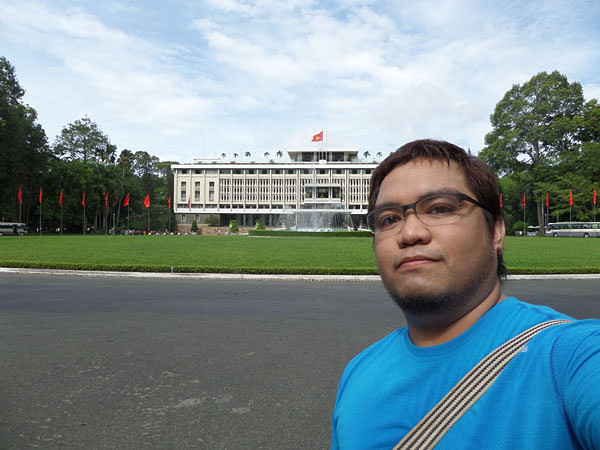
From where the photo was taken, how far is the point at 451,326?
1.32m

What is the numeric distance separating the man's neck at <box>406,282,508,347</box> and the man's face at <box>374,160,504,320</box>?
2 centimetres

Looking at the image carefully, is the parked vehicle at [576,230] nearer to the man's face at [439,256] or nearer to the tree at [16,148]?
the man's face at [439,256]

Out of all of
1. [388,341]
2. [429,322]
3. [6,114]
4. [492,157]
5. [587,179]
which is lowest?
[388,341]

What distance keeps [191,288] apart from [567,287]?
1005cm

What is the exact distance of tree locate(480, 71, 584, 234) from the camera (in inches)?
1853

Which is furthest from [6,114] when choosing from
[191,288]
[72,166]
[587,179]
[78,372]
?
[587,179]

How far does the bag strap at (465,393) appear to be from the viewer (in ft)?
3.50

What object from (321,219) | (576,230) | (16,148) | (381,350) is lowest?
(576,230)

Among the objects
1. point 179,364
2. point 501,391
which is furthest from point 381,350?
point 179,364

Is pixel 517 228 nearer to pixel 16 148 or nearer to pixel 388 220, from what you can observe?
pixel 16 148

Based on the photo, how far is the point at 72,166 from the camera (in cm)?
5616

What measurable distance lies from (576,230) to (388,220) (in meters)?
59.0

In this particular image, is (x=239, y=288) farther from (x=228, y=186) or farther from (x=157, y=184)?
(x=228, y=186)

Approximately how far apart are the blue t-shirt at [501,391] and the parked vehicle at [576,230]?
57.2 m
